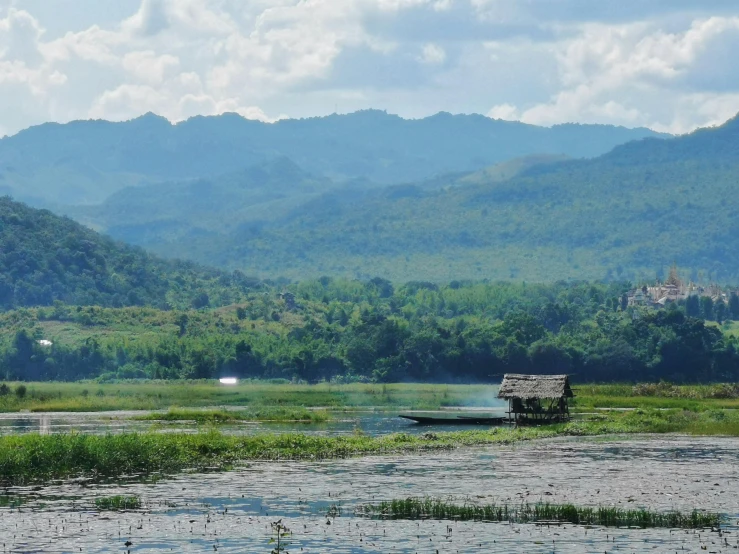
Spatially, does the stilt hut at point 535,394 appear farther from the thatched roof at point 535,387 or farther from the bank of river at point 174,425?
the bank of river at point 174,425

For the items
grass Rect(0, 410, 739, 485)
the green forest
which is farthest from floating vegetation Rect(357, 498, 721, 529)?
the green forest

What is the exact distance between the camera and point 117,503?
44.4 meters

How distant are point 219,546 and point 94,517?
6.10m

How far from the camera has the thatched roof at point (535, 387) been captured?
268 ft

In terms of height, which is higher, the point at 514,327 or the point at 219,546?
the point at 514,327

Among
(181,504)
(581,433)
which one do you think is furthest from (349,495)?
(581,433)

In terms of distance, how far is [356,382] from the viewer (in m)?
142

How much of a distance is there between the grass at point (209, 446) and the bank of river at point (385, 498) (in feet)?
6.69

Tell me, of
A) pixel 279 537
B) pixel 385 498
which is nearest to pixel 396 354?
pixel 385 498

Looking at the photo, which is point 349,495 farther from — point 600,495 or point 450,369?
point 450,369

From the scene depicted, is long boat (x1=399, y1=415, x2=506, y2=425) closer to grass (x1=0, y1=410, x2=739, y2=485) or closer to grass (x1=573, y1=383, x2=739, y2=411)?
grass (x1=0, y1=410, x2=739, y2=485)

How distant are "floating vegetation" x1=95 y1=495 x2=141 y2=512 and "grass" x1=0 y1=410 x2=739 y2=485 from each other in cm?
683

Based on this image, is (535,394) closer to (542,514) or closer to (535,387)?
(535,387)

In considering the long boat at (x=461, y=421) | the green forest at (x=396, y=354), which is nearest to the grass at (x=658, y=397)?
the long boat at (x=461, y=421)
